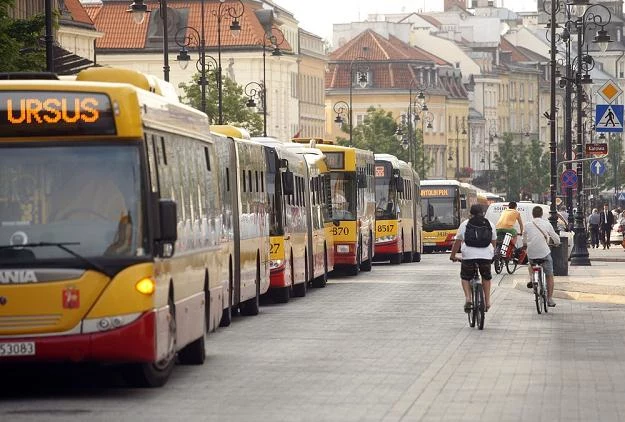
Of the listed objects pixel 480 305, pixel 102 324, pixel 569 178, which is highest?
pixel 569 178

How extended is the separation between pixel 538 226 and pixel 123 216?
15.7 metres

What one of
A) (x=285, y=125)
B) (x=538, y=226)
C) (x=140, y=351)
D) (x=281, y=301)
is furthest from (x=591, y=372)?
(x=285, y=125)

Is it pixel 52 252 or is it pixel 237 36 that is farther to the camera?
pixel 237 36

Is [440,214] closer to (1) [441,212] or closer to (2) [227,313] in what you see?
(1) [441,212]

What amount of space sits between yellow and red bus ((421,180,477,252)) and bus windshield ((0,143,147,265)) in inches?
2349

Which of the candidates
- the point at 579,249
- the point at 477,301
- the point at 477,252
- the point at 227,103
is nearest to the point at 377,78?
the point at 227,103

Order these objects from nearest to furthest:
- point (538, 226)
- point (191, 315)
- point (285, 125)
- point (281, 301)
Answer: point (191, 315) < point (538, 226) < point (281, 301) < point (285, 125)

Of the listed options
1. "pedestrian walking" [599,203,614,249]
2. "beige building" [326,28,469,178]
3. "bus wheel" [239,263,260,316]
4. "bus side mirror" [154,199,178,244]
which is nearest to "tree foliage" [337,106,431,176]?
"beige building" [326,28,469,178]

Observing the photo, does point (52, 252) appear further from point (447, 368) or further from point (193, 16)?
point (193, 16)

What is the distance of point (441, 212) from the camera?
76.4 metres

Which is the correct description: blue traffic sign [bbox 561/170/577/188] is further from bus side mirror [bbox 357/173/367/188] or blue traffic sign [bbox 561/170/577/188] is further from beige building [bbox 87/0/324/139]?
beige building [bbox 87/0/324/139]

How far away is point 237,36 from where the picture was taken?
128 metres

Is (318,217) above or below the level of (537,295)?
above

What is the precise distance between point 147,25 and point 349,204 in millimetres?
84748
